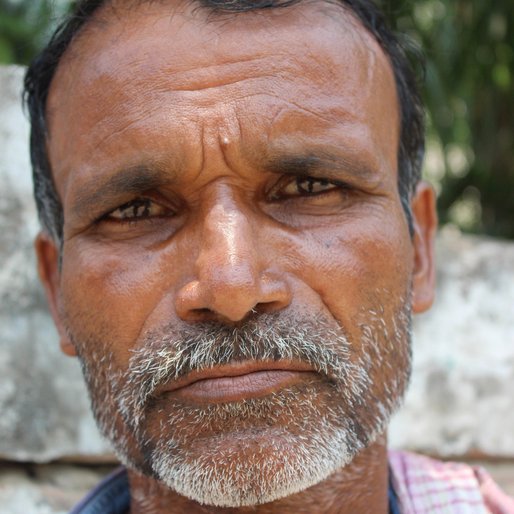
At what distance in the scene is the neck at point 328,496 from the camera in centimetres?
156

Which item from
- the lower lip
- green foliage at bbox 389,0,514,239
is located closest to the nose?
the lower lip

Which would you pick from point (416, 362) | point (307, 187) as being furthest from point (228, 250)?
point (416, 362)

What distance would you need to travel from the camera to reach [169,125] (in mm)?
1445

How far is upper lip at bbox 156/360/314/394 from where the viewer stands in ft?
4.35

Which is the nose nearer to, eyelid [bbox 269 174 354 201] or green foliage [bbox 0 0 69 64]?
eyelid [bbox 269 174 354 201]

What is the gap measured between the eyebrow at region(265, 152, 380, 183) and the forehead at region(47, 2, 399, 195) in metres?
0.05

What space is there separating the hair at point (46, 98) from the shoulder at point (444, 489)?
62cm

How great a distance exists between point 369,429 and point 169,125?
2.45 feet

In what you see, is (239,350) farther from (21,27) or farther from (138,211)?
(21,27)

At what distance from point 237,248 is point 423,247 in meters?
0.71

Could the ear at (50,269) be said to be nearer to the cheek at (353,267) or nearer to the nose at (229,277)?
the nose at (229,277)

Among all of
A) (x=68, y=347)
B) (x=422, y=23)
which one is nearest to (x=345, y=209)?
(x=68, y=347)

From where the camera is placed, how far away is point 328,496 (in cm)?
159

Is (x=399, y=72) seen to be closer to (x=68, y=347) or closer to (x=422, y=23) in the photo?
(x=68, y=347)
